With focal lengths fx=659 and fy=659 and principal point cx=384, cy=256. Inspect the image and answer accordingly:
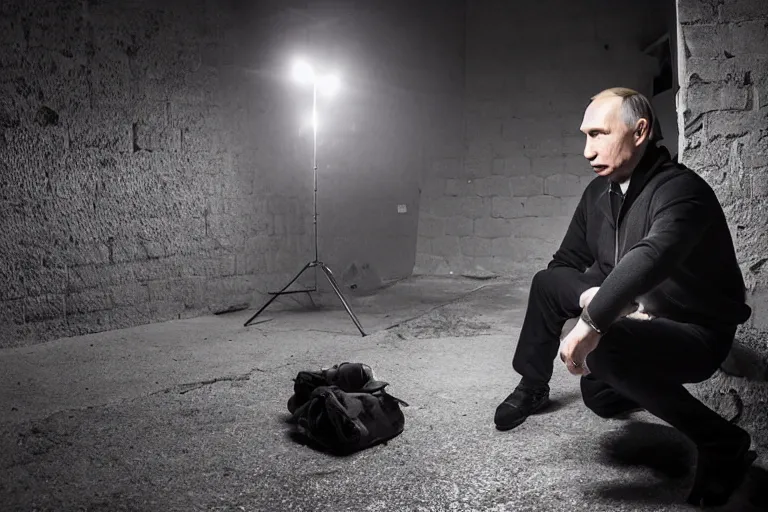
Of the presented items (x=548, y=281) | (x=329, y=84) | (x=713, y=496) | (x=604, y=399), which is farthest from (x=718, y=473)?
(x=329, y=84)

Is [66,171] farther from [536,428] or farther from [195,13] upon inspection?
[536,428]

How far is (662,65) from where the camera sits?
19.1 ft

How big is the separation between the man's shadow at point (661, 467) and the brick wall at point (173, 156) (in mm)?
3119

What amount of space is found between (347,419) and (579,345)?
31.4 inches

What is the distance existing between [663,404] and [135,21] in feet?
12.4

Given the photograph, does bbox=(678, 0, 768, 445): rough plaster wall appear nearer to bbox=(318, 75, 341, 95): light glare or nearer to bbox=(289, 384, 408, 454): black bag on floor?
bbox=(289, 384, 408, 454): black bag on floor

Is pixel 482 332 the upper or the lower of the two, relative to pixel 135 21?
lower

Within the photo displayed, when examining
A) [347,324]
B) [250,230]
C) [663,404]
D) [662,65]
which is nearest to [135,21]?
[250,230]

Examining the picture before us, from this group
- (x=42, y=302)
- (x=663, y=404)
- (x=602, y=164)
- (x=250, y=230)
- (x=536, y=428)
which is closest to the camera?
(x=663, y=404)

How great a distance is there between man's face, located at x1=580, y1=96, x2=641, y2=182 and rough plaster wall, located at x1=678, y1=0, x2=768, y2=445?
0.39m

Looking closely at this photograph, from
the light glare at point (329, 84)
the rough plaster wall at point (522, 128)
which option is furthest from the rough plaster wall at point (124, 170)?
the rough plaster wall at point (522, 128)

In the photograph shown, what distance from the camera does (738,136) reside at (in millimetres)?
2086

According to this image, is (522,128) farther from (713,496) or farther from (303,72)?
(713,496)

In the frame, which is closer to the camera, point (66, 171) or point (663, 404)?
point (663, 404)
